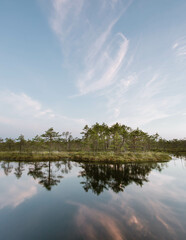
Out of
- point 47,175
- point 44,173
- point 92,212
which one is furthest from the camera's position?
point 44,173

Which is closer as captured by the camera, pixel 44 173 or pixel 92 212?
pixel 92 212

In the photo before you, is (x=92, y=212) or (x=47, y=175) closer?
(x=92, y=212)

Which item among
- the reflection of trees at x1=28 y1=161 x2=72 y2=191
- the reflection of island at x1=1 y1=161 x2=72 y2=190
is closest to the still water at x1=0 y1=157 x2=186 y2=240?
the reflection of trees at x1=28 y1=161 x2=72 y2=191

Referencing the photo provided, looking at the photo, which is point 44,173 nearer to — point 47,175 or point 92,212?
point 47,175

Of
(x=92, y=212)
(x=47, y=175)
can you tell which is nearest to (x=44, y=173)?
(x=47, y=175)

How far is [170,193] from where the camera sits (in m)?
17.1

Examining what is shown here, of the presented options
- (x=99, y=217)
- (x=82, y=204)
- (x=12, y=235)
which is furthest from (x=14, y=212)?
(x=99, y=217)

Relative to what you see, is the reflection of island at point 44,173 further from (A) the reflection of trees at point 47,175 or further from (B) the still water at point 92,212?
(B) the still water at point 92,212

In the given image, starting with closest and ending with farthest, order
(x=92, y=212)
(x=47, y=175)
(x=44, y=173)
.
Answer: (x=92, y=212) → (x=47, y=175) → (x=44, y=173)

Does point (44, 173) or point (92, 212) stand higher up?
point (92, 212)

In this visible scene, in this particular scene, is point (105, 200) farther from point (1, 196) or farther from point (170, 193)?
point (1, 196)

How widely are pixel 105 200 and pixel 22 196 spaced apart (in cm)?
1152

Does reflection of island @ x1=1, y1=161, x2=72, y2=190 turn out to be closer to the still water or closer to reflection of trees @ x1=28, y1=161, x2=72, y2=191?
reflection of trees @ x1=28, y1=161, x2=72, y2=191

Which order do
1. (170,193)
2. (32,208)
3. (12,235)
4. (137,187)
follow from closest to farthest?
(12,235), (32,208), (170,193), (137,187)
